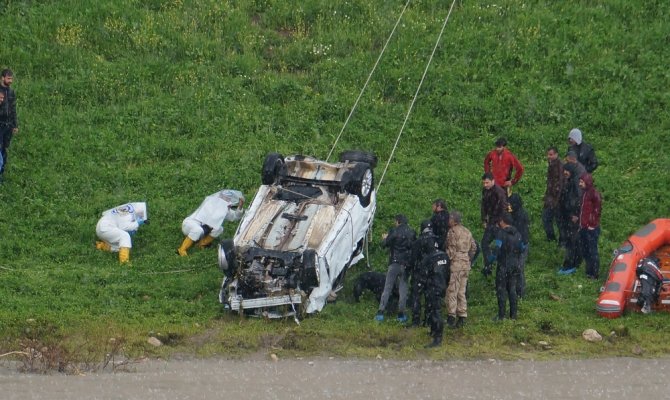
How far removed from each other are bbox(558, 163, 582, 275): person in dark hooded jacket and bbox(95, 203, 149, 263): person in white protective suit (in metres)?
6.32

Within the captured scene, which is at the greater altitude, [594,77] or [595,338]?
[594,77]

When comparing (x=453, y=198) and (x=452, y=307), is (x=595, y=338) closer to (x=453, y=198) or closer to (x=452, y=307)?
(x=452, y=307)

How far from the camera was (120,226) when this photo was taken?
63.5 feet

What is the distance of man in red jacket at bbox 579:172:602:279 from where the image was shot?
18.2 metres

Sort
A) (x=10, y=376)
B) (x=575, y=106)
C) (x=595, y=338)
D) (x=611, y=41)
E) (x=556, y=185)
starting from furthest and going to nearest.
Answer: (x=611, y=41), (x=575, y=106), (x=556, y=185), (x=595, y=338), (x=10, y=376)

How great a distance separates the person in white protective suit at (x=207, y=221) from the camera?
19219 millimetres

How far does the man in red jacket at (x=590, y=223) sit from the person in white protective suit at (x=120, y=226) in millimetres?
6553

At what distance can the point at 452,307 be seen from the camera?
1662 centimetres

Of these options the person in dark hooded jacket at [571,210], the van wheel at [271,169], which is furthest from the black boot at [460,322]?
the van wheel at [271,169]

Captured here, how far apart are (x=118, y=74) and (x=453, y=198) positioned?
7.21 meters

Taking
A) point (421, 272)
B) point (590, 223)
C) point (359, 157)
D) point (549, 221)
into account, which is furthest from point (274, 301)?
point (549, 221)

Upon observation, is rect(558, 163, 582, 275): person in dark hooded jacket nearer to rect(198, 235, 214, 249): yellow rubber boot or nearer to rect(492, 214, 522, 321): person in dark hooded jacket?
rect(492, 214, 522, 321): person in dark hooded jacket

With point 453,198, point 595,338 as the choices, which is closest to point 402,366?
point 595,338

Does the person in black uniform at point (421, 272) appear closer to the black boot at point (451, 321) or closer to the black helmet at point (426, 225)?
the black helmet at point (426, 225)
